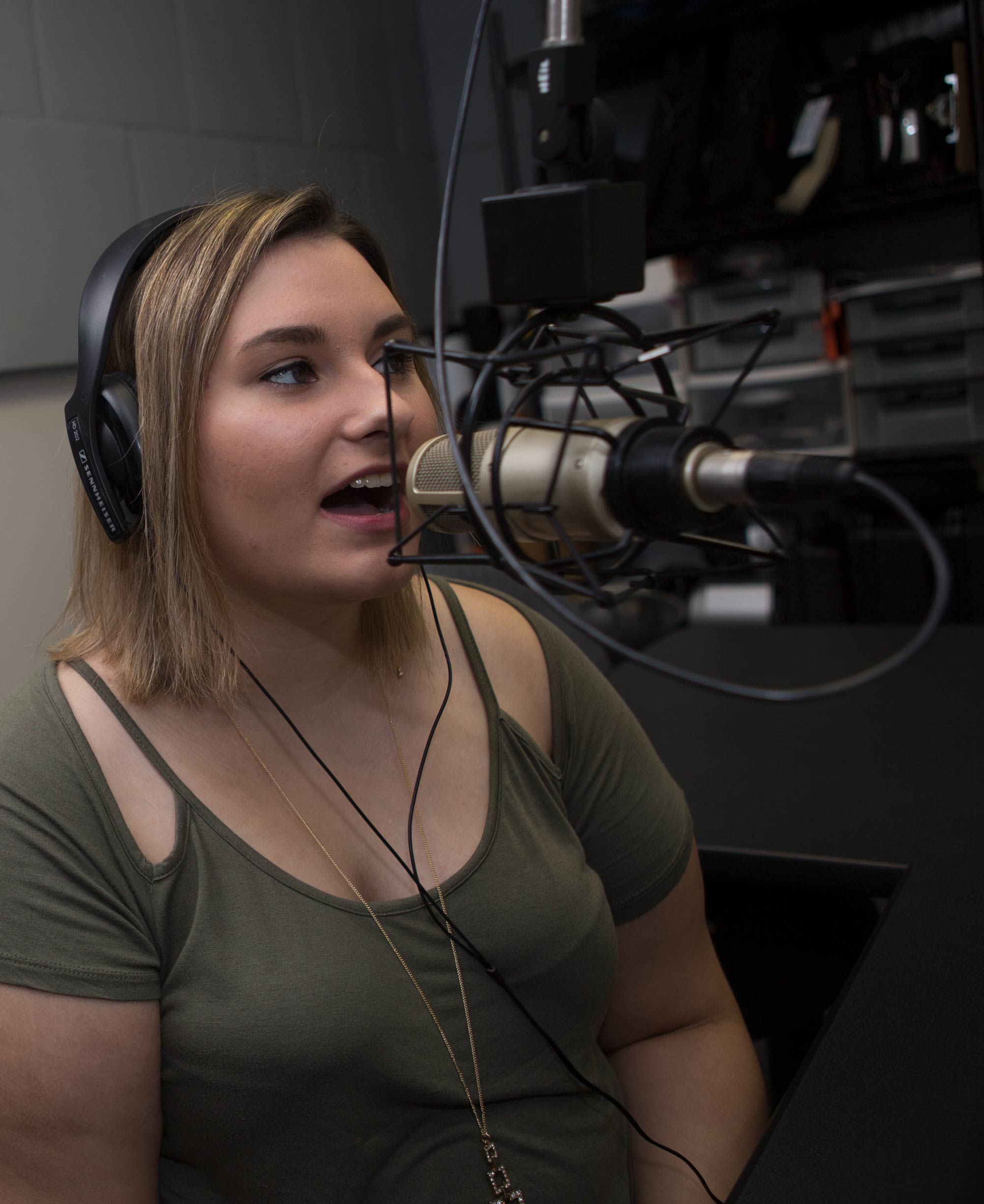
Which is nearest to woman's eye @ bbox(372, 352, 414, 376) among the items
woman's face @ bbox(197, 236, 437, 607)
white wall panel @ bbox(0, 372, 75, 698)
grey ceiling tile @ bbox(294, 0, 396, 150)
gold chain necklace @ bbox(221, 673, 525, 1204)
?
woman's face @ bbox(197, 236, 437, 607)

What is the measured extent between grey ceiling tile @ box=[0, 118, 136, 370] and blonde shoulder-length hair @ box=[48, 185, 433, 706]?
130 centimetres

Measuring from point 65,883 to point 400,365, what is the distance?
430 mm

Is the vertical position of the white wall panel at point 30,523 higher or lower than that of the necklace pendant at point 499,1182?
higher

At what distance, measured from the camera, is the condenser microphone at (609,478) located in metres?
0.43

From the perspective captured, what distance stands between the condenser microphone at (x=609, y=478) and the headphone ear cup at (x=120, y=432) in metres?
0.40

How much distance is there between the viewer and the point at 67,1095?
0.70 m

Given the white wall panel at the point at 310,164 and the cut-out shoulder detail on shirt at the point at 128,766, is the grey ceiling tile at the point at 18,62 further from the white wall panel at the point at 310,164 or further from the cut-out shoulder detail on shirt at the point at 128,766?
the cut-out shoulder detail on shirt at the point at 128,766

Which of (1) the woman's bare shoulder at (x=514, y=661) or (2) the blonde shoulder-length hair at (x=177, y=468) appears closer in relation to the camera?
(2) the blonde shoulder-length hair at (x=177, y=468)

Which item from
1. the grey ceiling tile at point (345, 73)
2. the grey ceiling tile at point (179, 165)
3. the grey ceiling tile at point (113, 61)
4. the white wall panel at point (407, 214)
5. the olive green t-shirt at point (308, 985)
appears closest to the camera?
the olive green t-shirt at point (308, 985)

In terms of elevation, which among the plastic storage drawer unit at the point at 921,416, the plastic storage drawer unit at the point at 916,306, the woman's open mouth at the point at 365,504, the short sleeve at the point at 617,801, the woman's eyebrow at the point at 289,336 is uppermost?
the plastic storage drawer unit at the point at 916,306

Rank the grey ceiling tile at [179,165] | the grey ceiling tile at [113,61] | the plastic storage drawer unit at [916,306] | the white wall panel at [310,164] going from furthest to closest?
the white wall panel at [310,164] < the plastic storage drawer unit at [916,306] < the grey ceiling tile at [179,165] < the grey ceiling tile at [113,61]

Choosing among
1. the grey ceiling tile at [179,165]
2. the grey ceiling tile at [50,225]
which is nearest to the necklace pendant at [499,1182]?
the grey ceiling tile at [50,225]

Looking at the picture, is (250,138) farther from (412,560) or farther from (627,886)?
(412,560)

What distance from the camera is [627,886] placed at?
970 millimetres
